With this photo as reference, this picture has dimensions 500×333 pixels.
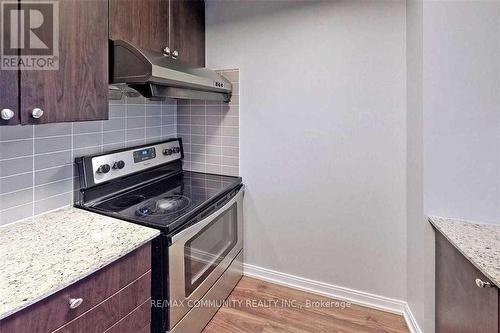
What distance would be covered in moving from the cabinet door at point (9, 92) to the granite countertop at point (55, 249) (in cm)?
47

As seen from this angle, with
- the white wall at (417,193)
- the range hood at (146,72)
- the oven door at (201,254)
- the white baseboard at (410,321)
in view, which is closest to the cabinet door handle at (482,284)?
the white wall at (417,193)

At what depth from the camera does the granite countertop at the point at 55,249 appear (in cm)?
83

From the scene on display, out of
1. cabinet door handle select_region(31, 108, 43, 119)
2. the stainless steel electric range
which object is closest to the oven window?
the stainless steel electric range

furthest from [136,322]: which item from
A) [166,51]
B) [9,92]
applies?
[166,51]

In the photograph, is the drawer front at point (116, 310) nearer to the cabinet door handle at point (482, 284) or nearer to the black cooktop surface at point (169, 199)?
the black cooktop surface at point (169, 199)

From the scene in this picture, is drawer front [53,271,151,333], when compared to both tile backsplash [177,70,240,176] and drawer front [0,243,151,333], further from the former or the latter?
tile backsplash [177,70,240,176]

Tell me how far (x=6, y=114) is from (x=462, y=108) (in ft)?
5.99

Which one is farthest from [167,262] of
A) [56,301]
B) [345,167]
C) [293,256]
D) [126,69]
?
[345,167]

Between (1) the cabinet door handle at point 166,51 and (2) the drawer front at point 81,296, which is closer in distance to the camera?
(2) the drawer front at point 81,296

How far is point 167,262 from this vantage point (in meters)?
1.33

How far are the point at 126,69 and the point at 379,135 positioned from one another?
149 cm

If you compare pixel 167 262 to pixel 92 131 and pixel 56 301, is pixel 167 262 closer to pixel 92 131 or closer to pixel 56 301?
pixel 56 301

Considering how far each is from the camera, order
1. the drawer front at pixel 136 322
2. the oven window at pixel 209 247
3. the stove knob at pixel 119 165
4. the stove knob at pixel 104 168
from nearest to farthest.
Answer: the drawer front at pixel 136 322 → the oven window at pixel 209 247 → the stove knob at pixel 104 168 → the stove knob at pixel 119 165

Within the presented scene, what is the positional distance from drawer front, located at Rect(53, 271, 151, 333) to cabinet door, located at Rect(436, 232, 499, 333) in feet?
4.23
